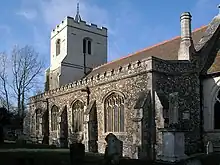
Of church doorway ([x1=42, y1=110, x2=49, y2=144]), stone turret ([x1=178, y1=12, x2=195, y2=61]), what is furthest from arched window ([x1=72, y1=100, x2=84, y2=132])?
stone turret ([x1=178, y1=12, x2=195, y2=61])

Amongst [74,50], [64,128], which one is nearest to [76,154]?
[64,128]

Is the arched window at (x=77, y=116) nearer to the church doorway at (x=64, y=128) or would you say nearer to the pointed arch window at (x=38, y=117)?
the church doorway at (x=64, y=128)

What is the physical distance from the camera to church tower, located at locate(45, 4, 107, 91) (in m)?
29.6

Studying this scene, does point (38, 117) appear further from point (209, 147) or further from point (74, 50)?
point (209, 147)

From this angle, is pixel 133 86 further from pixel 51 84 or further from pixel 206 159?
pixel 51 84

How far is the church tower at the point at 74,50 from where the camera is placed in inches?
1164

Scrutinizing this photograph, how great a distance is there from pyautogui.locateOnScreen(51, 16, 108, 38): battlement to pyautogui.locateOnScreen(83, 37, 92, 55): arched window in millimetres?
1015

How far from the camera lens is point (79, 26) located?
31000mm

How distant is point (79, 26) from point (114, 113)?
48.6 feet

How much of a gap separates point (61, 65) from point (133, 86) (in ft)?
45.4

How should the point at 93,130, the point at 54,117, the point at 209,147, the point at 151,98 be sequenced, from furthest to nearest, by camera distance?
1. the point at 54,117
2. the point at 93,130
3. the point at 151,98
4. the point at 209,147

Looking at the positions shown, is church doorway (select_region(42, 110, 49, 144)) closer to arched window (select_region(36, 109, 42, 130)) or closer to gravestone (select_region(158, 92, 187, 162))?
arched window (select_region(36, 109, 42, 130))

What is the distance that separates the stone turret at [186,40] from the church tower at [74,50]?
14.3 metres

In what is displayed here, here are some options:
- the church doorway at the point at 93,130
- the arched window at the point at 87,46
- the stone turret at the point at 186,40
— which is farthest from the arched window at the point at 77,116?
the arched window at the point at 87,46
